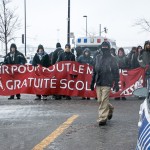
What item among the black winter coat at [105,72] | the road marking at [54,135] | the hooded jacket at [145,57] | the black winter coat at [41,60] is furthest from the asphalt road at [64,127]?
the black winter coat at [41,60]

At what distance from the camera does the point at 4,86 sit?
15.2m

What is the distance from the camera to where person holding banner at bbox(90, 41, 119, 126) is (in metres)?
9.46

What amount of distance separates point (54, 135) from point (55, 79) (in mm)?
6837

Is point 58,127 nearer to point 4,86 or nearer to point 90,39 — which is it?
point 4,86

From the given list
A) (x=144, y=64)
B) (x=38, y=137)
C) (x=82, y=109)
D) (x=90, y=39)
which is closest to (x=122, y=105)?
(x=82, y=109)

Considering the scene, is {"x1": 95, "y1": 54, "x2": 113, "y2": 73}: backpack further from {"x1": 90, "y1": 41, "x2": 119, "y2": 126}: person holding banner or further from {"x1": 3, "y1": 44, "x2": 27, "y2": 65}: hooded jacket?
{"x1": 3, "y1": 44, "x2": 27, "y2": 65}: hooded jacket

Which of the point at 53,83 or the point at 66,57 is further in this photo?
the point at 66,57

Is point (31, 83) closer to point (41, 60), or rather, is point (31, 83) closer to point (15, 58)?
point (41, 60)

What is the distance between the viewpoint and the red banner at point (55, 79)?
15.1m

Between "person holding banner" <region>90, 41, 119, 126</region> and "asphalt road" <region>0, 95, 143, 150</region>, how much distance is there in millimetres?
326

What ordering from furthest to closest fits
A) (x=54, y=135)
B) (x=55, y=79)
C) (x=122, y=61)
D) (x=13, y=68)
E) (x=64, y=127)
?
(x=122, y=61)
(x=13, y=68)
(x=55, y=79)
(x=64, y=127)
(x=54, y=135)

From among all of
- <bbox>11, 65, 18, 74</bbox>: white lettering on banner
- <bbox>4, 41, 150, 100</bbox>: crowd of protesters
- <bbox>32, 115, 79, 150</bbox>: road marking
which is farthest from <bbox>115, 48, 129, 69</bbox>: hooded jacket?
<bbox>32, 115, 79, 150</bbox>: road marking

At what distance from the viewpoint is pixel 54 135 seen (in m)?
8.43

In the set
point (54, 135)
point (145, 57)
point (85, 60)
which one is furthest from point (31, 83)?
point (54, 135)
